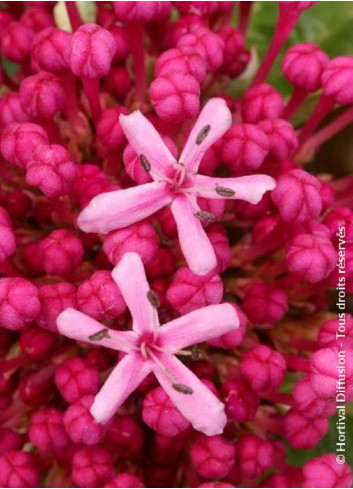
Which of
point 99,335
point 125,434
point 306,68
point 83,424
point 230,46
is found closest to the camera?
point 99,335

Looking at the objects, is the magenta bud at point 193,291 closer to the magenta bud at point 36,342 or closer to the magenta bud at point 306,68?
the magenta bud at point 36,342

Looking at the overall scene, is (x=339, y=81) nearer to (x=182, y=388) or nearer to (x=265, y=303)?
(x=265, y=303)

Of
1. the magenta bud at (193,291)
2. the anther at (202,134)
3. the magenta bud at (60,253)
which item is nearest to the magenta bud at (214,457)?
the magenta bud at (193,291)

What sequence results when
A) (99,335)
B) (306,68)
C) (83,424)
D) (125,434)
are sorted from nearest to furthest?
(99,335) → (83,424) → (125,434) → (306,68)

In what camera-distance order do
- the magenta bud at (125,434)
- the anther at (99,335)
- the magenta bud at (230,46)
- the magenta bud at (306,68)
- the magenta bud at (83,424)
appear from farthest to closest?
the magenta bud at (230,46)
the magenta bud at (306,68)
the magenta bud at (125,434)
the magenta bud at (83,424)
the anther at (99,335)

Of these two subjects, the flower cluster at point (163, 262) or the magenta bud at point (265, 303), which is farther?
the magenta bud at point (265, 303)

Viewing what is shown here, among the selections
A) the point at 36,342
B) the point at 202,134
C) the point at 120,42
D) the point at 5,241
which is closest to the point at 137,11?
the point at 120,42
